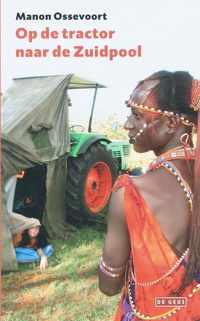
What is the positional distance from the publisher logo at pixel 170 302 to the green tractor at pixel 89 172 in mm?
2338

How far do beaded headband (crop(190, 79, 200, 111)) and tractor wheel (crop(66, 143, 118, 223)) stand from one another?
2509 millimetres

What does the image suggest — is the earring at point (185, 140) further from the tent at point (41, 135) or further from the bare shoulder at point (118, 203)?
the tent at point (41, 135)

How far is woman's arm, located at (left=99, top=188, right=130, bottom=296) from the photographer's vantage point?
135 cm

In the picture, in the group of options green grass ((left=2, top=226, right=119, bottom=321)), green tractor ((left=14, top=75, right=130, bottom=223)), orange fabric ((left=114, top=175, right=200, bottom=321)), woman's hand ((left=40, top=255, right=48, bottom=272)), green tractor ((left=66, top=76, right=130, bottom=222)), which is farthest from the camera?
green tractor ((left=66, top=76, right=130, bottom=222))

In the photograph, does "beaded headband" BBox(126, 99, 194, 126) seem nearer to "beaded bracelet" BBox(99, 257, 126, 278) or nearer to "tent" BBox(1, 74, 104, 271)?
"beaded bracelet" BBox(99, 257, 126, 278)

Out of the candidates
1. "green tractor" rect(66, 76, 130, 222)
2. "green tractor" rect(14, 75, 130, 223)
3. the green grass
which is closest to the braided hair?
the green grass

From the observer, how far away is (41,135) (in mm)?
3484

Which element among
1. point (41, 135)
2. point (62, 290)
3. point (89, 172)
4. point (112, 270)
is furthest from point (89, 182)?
point (112, 270)

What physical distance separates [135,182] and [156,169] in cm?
8

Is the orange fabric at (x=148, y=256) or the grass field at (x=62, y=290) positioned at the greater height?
the orange fabric at (x=148, y=256)

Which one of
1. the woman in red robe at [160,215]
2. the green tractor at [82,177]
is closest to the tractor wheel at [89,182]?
the green tractor at [82,177]

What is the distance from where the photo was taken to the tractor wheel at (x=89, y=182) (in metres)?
3.88

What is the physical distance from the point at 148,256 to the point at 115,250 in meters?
0.08

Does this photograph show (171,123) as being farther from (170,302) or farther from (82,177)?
(82,177)
